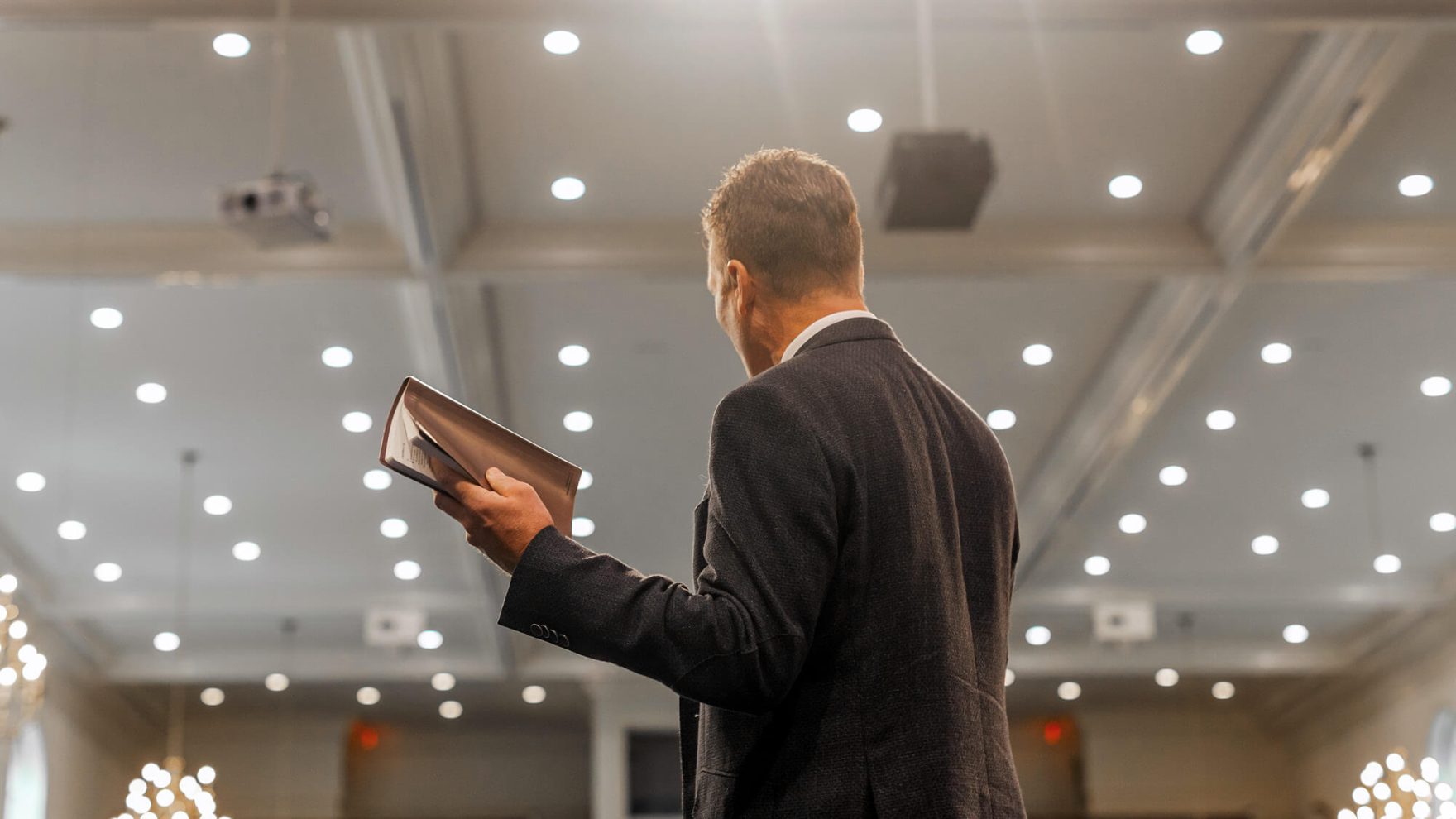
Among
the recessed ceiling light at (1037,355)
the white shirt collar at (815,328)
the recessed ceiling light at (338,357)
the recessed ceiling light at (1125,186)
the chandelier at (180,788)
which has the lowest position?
the white shirt collar at (815,328)

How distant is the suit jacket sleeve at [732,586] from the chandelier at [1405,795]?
10.6 metres

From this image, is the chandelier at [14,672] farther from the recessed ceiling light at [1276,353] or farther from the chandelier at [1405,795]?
the chandelier at [1405,795]

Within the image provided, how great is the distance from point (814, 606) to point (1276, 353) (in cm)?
828

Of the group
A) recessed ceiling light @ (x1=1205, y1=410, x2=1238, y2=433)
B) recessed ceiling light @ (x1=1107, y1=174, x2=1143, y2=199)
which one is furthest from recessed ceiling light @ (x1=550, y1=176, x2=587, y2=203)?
recessed ceiling light @ (x1=1205, y1=410, x2=1238, y2=433)

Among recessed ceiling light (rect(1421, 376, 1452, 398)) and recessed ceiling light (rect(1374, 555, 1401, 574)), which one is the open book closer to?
recessed ceiling light (rect(1421, 376, 1452, 398))

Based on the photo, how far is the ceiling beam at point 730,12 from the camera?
5.83 meters

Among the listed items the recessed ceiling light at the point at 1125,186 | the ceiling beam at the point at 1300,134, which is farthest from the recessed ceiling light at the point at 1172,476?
the recessed ceiling light at the point at 1125,186

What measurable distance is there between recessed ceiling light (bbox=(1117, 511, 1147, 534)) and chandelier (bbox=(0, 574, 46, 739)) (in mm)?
7397

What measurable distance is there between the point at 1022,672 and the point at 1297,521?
14.0 feet

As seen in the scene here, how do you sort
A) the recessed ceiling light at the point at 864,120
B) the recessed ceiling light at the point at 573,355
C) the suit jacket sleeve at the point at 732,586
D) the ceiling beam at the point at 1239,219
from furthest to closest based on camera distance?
the recessed ceiling light at the point at 573,355 < the recessed ceiling light at the point at 864,120 < the ceiling beam at the point at 1239,219 < the suit jacket sleeve at the point at 732,586

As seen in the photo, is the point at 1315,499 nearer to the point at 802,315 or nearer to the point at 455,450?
the point at 802,315

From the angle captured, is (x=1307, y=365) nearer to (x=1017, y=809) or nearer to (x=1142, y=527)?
(x=1142, y=527)

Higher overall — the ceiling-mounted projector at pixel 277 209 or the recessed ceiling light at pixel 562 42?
the recessed ceiling light at pixel 562 42

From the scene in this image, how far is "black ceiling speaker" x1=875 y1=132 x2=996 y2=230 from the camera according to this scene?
17.9 feet
